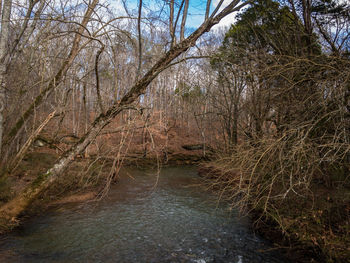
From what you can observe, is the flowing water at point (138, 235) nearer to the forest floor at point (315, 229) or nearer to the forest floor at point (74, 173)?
the forest floor at point (315, 229)

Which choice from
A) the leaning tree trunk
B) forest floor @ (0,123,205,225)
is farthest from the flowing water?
the leaning tree trunk

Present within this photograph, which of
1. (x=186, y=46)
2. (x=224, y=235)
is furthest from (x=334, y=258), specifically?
(x=186, y=46)

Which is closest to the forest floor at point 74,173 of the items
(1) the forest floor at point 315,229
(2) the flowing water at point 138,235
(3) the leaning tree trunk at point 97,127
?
(3) the leaning tree trunk at point 97,127

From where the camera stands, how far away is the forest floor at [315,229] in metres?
4.39

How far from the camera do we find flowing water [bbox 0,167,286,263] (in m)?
4.91

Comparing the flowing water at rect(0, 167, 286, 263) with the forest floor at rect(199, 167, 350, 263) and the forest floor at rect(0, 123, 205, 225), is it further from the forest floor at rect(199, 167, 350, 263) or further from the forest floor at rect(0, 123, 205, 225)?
the forest floor at rect(0, 123, 205, 225)

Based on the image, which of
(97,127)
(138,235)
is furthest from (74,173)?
(97,127)

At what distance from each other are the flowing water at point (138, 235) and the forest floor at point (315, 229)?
0.42m

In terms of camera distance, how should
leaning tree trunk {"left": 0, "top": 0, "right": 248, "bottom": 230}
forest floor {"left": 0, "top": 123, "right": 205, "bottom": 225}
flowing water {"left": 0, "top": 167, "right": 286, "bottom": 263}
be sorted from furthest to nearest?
1. flowing water {"left": 0, "top": 167, "right": 286, "bottom": 263}
2. leaning tree trunk {"left": 0, "top": 0, "right": 248, "bottom": 230}
3. forest floor {"left": 0, "top": 123, "right": 205, "bottom": 225}

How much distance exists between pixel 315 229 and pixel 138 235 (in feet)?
13.5

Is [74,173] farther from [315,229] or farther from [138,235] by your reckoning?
[315,229]

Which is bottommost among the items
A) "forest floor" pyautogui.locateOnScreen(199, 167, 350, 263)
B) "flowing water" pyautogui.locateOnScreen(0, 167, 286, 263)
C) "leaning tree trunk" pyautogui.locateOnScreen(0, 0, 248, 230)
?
"flowing water" pyautogui.locateOnScreen(0, 167, 286, 263)

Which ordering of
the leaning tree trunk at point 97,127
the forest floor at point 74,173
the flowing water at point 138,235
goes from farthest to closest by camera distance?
the flowing water at point 138,235 → the leaning tree trunk at point 97,127 → the forest floor at point 74,173

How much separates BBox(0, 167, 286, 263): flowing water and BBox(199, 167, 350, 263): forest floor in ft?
1.37
